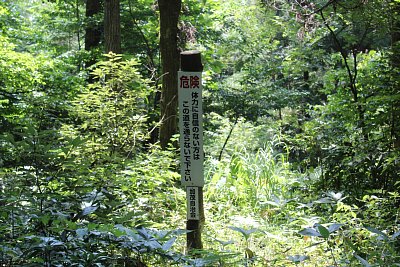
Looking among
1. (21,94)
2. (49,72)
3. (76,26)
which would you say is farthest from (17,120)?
(76,26)

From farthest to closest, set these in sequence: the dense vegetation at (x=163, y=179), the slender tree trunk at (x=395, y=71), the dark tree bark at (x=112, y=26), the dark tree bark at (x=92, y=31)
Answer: the dark tree bark at (x=92, y=31) < the dark tree bark at (x=112, y=26) < the slender tree trunk at (x=395, y=71) < the dense vegetation at (x=163, y=179)

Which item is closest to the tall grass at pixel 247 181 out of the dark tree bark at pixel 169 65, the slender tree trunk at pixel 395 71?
the dark tree bark at pixel 169 65

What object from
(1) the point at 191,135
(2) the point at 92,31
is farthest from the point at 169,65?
(2) the point at 92,31

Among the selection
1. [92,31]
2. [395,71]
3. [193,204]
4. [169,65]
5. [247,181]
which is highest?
[92,31]

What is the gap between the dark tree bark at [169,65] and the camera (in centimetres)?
587

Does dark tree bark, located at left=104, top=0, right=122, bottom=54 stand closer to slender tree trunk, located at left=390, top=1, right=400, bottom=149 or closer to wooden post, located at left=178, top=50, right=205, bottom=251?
wooden post, located at left=178, top=50, right=205, bottom=251

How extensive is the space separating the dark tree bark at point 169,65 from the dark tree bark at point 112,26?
1.35m

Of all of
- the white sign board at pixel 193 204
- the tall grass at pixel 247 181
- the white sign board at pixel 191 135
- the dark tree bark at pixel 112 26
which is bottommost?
the tall grass at pixel 247 181

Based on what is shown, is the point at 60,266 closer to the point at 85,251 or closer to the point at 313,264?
the point at 85,251

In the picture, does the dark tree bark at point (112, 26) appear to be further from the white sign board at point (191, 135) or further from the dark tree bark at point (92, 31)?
the white sign board at point (191, 135)

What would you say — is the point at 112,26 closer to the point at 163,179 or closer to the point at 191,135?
the point at 163,179

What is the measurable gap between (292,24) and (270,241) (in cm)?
819

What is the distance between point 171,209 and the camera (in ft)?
16.1

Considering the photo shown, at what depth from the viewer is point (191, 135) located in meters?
3.69
